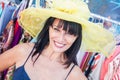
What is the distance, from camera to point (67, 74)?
56.8 inches

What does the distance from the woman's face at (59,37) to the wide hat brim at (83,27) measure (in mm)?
59

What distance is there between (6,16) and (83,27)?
1.96 ft

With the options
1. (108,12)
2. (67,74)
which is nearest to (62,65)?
(67,74)

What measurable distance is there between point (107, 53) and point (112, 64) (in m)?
0.06

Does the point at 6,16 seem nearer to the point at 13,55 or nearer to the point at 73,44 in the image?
the point at 13,55

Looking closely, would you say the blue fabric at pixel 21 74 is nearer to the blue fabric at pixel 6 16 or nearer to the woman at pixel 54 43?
the woman at pixel 54 43

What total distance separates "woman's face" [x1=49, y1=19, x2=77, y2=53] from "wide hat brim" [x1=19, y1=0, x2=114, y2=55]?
59 millimetres

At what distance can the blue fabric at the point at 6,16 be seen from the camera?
171 cm

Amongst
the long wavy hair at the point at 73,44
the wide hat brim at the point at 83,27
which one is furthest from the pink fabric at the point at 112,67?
the long wavy hair at the point at 73,44

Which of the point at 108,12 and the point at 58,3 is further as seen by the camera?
the point at 108,12

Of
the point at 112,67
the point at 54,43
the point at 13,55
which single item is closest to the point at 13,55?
the point at 13,55

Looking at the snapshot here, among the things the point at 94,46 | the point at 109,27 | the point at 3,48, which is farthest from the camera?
the point at 3,48

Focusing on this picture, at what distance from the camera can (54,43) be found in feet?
4.26

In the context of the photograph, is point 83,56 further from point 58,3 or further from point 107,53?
point 58,3
